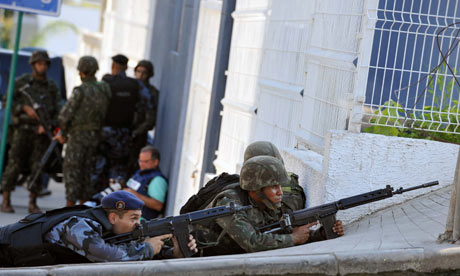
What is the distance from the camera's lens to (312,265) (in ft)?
16.2

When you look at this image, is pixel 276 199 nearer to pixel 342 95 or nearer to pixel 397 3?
pixel 342 95

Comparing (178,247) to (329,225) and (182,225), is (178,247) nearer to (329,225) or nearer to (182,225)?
(182,225)

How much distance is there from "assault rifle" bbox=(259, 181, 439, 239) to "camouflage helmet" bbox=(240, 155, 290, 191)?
0.25 m

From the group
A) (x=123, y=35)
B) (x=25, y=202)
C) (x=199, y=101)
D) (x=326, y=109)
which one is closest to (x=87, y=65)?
(x=199, y=101)

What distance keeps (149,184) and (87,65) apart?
74.3 inches

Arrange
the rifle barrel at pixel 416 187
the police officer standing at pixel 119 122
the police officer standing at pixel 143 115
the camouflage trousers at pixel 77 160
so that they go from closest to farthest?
the rifle barrel at pixel 416 187
the camouflage trousers at pixel 77 160
the police officer standing at pixel 119 122
the police officer standing at pixel 143 115

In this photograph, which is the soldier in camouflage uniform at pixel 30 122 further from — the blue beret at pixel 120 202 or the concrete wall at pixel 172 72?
the blue beret at pixel 120 202

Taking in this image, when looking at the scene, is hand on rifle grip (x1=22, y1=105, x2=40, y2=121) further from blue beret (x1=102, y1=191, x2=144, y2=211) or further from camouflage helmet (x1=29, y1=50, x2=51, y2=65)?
blue beret (x1=102, y1=191, x2=144, y2=211)

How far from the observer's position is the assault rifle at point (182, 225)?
5734mm

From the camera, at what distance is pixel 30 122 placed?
472 inches

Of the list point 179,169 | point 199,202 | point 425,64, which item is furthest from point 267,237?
point 179,169

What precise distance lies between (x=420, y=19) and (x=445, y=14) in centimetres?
19

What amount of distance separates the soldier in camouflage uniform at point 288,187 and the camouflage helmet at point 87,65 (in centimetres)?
486

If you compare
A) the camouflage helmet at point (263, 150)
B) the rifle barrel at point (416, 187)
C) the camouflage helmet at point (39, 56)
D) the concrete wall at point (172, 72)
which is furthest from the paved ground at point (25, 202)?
the rifle barrel at point (416, 187)
